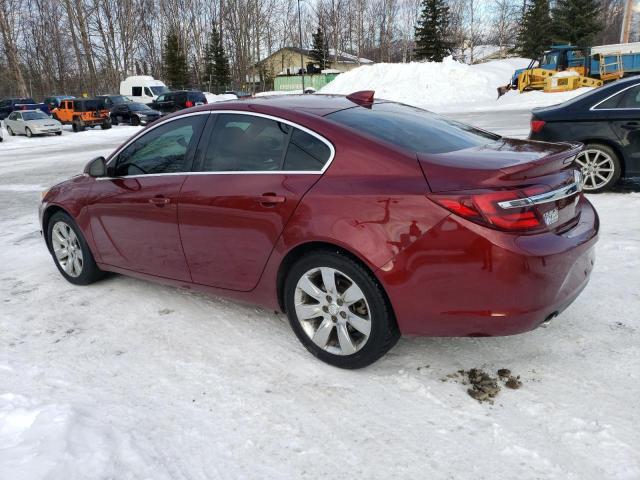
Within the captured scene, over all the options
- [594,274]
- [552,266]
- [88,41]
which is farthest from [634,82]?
[88,41]

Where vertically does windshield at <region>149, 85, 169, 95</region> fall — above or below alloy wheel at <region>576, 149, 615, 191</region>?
above

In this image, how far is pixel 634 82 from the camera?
678 centimetres

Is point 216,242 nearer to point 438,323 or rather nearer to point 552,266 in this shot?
point 438,323

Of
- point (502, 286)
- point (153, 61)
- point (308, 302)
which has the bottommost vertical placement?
point (308, 302)

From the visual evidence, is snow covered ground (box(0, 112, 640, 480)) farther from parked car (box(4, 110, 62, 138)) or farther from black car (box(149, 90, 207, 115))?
black car (box(149, 90, 207, 115))

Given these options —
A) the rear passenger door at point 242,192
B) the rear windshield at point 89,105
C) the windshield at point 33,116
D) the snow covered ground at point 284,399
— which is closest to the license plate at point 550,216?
the snow covered ground at point 284,399

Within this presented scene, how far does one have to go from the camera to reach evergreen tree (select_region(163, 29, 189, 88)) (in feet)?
200

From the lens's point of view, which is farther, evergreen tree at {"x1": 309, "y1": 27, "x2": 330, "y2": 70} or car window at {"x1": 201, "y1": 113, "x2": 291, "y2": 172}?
evergreen tree at {"x1": 309, "y1": 27, "x2": 330, "y2": 70}

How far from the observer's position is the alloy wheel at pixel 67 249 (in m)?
4.84

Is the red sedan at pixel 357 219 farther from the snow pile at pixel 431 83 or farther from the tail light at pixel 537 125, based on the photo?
the snow pile at pixel 431 83

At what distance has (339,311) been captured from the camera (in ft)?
10.3

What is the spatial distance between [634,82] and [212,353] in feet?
20.9

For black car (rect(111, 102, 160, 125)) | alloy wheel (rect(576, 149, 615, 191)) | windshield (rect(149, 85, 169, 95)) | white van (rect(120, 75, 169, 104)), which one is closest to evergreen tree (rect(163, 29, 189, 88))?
white van (rect(120, 75, 169, 104))

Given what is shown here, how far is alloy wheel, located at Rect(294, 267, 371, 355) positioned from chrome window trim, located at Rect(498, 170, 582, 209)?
3.04 feet
